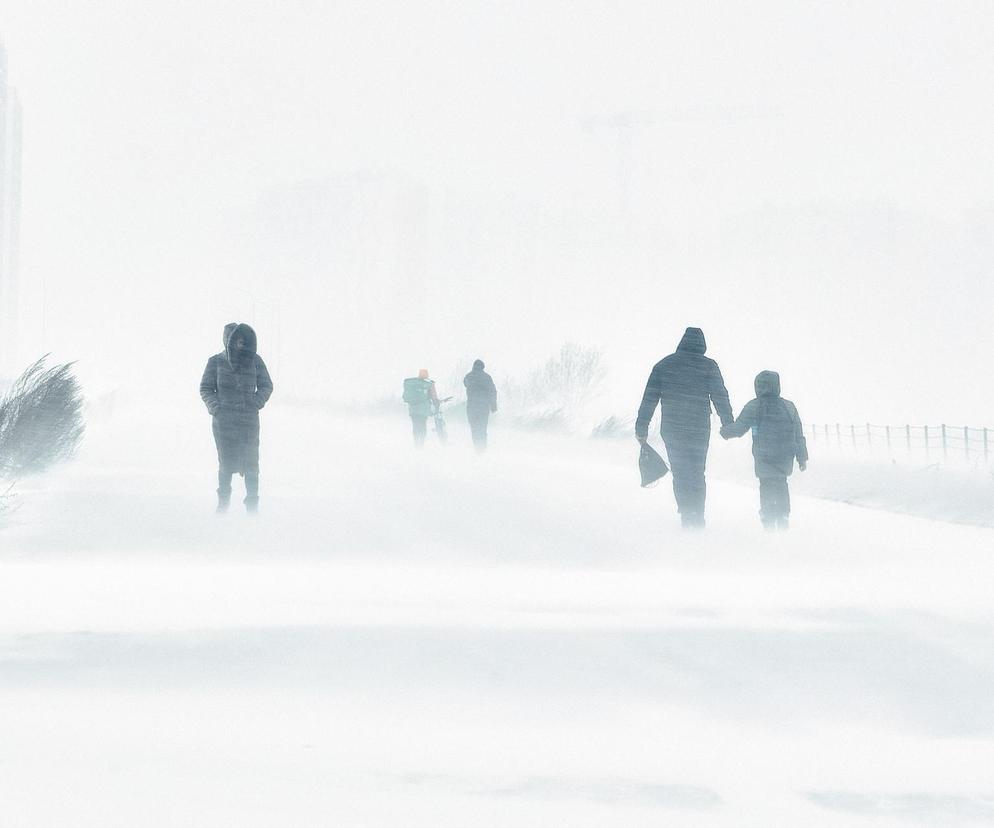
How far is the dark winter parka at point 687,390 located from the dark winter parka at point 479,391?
1277 cm

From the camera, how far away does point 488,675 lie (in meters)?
7.57

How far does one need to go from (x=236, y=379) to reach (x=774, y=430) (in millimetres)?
4805

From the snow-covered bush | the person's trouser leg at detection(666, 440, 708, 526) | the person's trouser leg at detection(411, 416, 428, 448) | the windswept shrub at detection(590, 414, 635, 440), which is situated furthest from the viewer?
the snow-covered bush

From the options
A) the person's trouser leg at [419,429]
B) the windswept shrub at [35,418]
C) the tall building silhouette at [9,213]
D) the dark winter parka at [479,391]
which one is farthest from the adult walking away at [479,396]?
the tall building silhouette at [9,213]

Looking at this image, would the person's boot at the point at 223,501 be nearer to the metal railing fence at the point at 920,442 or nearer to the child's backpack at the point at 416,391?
the child's backpack at the point at 416,391

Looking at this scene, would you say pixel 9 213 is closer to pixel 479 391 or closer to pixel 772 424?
pixel 479 391

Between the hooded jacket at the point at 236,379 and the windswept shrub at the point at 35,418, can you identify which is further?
the windswept shrub at the point at 35,418

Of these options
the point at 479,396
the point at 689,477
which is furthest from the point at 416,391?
the point at 689,477

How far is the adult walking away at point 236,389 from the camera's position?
15.6 m

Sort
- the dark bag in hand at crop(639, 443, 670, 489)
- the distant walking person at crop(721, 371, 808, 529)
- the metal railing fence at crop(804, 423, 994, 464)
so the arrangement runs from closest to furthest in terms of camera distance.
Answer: the distant walking person at crop(721, 371, 808, 529) < the dark bag in hand at crop(639, 443, 670, 489) < the metal railing fence at crop(804, 423, 994, 464)

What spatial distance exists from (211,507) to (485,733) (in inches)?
453

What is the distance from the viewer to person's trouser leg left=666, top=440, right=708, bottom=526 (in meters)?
15.2

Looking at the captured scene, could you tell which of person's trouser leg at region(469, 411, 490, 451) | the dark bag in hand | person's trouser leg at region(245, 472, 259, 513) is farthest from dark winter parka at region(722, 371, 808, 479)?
person's trouser leg at region(469, 411, 490, 451)

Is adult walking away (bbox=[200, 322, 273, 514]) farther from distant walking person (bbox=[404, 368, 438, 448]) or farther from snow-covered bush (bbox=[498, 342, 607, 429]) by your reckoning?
snow-covered bush (bbox=[498, 342, 607, 429])
